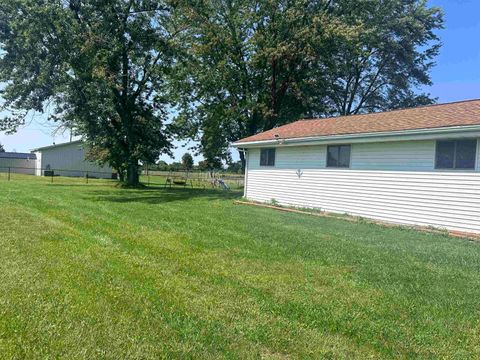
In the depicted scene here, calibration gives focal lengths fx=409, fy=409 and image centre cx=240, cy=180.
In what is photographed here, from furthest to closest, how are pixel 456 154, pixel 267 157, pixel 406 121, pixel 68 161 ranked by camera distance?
pixel 68 161 → pixel 267 157 → pixel 406 121 → pixel 456 154

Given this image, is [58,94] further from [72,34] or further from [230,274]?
[230,274]

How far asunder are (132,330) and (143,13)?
20655mm

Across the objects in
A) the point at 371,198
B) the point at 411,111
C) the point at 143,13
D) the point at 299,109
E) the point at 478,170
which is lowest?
the point at 371,198

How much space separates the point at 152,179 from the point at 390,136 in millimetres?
31692

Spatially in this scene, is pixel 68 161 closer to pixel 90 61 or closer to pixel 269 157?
pixel 90 61

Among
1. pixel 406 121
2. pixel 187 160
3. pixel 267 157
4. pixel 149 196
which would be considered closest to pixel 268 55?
pixel 267 157

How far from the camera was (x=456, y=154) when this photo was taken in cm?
980

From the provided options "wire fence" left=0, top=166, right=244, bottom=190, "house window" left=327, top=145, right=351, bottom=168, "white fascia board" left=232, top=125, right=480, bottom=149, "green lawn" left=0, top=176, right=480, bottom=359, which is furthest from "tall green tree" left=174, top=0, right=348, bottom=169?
"green lawn" left=0, top=176, right=480, bottom=359

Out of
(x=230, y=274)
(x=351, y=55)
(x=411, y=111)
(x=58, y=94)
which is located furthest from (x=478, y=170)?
(x=351, y=55)

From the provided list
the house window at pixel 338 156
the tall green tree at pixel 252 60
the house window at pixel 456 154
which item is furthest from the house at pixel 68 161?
the house window at pixel 456 154

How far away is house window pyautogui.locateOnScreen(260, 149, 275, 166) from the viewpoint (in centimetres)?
1607

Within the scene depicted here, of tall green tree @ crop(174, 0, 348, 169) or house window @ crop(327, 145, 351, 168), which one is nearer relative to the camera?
house window @ crop(327, 145, 351, 168)

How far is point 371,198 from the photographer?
11.8m

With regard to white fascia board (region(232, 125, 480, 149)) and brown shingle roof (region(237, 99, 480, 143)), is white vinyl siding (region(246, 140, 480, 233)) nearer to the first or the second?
white fascia board (region(232, 125, 480, 149))
